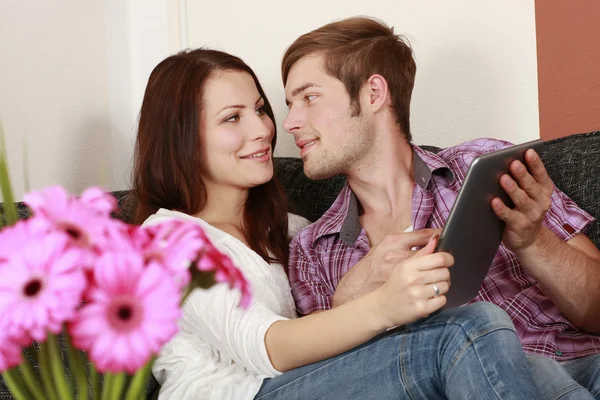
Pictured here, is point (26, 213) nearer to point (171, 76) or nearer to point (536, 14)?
point (171, 76)

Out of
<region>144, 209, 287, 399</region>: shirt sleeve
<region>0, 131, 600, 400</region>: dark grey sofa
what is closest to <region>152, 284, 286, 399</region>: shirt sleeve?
<region>144, 209, 287, 399</region>: shirt sleeve

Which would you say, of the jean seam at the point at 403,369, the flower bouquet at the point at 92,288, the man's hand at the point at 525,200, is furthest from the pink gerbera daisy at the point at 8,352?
the man's hand at the point at 525,200

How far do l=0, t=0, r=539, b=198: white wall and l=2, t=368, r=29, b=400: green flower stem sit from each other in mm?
1233

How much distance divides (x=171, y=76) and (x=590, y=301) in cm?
104

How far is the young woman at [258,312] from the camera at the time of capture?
121 centimetres

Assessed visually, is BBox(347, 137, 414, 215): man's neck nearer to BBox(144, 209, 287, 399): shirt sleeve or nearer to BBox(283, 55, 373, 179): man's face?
BBox(283, 55, 373, 179): man's face

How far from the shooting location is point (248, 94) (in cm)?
179

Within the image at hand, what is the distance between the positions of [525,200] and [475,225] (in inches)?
6.4

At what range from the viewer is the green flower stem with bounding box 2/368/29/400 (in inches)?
26.6

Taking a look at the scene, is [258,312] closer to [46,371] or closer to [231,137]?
[231,137]

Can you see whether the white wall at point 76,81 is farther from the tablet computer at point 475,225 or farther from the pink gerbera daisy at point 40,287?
the pink gerbera daisy at point 40,287

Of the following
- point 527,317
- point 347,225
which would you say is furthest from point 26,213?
point 527,317

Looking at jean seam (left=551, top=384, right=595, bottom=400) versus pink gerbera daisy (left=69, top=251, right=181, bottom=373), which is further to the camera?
jean seam (left=551, top=384, right=595, bottom=400)

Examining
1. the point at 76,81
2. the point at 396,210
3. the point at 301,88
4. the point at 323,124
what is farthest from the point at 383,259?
the point at 76,81
